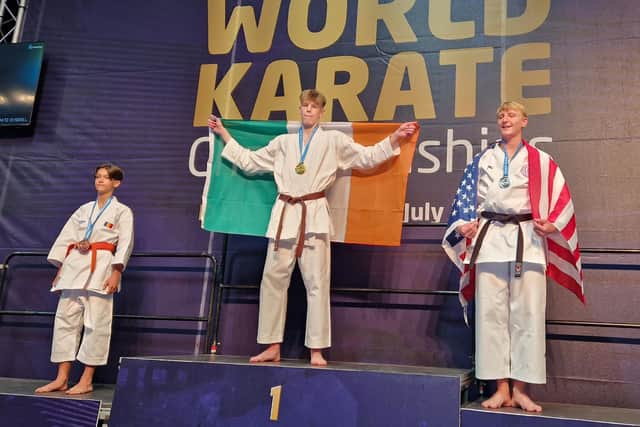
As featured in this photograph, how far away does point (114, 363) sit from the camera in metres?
4.09

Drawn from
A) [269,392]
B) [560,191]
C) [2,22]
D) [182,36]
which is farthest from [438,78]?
[2,22]

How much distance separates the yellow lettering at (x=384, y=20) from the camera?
4.17 metres

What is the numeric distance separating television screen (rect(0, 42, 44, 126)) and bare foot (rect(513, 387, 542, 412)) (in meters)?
4.20

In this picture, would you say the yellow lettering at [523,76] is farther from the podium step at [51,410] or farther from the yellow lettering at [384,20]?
the podium step at [51,410]

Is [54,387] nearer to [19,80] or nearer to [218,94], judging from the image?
[218,94]

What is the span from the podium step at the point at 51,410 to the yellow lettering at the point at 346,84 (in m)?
2.39

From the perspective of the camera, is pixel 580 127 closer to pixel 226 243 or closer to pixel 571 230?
pixel 571 230

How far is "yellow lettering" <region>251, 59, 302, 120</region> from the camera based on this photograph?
4258 millimetres

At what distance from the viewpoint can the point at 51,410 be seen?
300cm

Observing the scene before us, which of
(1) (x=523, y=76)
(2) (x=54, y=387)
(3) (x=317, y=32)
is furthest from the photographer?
(3) (x=317, y=32)

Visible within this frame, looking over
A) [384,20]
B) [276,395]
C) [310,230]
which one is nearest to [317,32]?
[384,20]

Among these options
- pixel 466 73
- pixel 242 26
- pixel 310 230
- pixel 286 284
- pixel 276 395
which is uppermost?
pixel 242 26

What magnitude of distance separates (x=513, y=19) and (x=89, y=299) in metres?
3.35

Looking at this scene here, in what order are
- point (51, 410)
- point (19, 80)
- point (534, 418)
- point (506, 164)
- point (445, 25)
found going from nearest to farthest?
point (534, 418) < point (506, 164) < point (51, 410) < point (445, 25) < point (19, 80)
